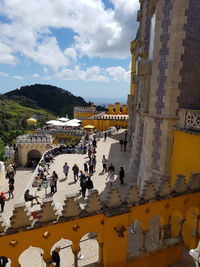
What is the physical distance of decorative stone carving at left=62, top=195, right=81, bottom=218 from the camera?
569 centimetres

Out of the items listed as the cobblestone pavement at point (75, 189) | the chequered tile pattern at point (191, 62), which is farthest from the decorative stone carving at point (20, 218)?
the chequered tile pattern at point (191, 62)

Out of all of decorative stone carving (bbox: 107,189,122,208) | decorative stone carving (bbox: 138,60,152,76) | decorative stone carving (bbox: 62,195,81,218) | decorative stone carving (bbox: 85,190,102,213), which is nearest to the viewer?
decorative stone carving (bbox: 62,195,81,218)

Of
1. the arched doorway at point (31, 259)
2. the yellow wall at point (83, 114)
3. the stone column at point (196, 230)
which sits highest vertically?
the yellow wall at point (83, 114)

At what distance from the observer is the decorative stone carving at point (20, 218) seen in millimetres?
5168

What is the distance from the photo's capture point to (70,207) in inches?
225

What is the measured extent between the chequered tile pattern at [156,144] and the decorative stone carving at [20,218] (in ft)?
20.3

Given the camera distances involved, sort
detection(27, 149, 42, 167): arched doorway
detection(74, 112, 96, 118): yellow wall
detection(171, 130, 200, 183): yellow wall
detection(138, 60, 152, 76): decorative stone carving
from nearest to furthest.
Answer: detection(171, 130, 200, 183): yellow wall, detection(138, 60, 152, 76): decorative stone carving, detection(27, 149, 42, 167): arched doorway, detection(74, 112, 96, 118): yellow wall

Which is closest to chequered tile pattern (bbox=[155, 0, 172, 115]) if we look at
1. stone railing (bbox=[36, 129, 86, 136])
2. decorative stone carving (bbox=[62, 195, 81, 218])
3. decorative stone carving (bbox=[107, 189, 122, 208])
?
decorative stone carving (bbox=[107, 189, 122, 208])

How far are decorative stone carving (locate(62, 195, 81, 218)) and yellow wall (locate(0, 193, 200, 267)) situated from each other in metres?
0.19

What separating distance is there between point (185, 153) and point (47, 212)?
536cm

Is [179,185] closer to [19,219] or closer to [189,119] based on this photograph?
[189,119]

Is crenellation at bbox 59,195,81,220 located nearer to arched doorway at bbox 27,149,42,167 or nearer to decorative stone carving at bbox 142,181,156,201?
decorative stone carving at bbox 142,181,156,201

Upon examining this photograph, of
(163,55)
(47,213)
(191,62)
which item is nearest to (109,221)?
(47,213)

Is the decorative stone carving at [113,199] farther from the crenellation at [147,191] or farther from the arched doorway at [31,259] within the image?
the arched doorway at [31,259]
